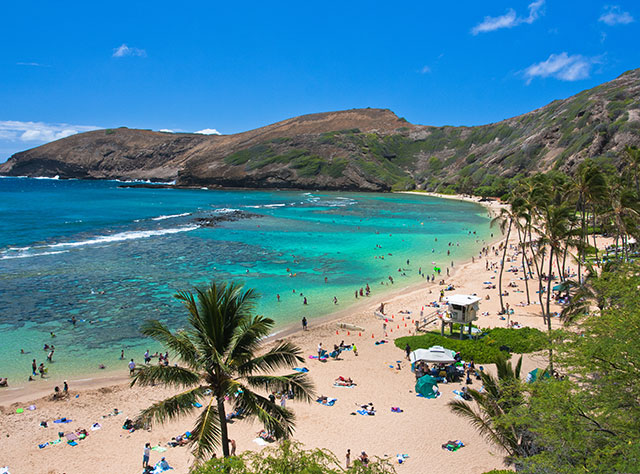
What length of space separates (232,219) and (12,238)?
37.8 m

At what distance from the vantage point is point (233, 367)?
10.4 m

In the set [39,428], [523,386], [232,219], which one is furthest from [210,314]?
[232,219]

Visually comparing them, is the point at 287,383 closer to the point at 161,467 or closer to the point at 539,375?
the point at 161,467

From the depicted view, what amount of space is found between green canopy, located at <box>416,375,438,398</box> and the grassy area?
407 centimetres

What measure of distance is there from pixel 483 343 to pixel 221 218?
2834 inches

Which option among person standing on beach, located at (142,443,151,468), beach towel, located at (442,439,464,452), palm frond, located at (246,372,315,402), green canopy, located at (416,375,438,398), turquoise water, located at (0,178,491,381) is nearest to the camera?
palm frond, located at (246,372,315,402)

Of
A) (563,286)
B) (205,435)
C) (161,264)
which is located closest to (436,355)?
(563,286)

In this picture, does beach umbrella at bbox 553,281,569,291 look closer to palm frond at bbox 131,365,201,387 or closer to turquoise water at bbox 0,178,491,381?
turquoise water at bbox 0,178,491,381

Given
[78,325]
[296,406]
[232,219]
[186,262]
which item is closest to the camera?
[296,406]

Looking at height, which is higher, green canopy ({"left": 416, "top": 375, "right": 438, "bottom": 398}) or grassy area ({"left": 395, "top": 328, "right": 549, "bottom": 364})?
grassy area ({"left": 395, "top": 328, "right": 549, "bottom": 364})

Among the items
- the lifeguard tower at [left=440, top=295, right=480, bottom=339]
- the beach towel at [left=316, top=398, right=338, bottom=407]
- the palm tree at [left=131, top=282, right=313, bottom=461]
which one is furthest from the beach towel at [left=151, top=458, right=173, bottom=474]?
the lifeguard tower at [left=440, top=295, right=480, bottom=339]

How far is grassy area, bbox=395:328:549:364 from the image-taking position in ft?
77.0

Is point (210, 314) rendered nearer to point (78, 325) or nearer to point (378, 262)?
point (78, 325)

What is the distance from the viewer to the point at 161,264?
48.4m
